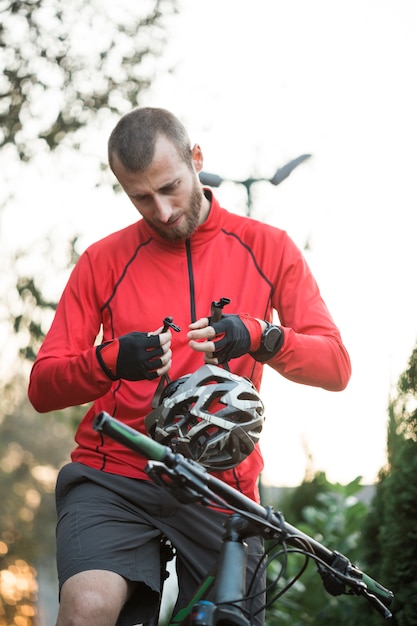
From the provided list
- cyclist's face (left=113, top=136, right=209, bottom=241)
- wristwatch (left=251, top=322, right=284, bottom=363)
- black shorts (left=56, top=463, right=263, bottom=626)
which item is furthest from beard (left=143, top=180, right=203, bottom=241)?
black shorts (left=56, top=463, right=263, bottom=626)

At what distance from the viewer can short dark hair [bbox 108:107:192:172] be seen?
11.8 ft

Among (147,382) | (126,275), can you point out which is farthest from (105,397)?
(126,275)

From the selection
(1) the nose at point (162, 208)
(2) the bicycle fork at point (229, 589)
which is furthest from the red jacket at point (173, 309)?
(2) the bicycle fork at point (229, 589)

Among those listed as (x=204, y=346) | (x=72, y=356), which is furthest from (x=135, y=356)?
(x=72, y=356)

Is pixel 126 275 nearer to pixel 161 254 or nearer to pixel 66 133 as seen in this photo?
pixel 161 254

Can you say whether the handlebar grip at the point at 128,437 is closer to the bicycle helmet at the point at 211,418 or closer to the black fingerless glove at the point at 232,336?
the bicycle helmet at the point at 211,418

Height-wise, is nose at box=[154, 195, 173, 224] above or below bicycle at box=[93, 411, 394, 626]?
above

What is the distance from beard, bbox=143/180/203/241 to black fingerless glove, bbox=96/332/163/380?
0.65 metres

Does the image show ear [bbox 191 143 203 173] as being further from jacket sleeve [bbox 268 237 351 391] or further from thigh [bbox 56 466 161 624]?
thigh [bbox 56 466 161 624]

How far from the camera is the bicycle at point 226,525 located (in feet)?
7.22

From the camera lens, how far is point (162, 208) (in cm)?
356

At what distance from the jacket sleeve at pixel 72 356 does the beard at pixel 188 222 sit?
12.9 inches

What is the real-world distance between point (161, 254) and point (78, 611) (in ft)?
4.73

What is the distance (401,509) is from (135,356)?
253 cm
